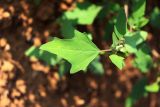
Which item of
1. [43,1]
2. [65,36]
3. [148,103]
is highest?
[43,1]

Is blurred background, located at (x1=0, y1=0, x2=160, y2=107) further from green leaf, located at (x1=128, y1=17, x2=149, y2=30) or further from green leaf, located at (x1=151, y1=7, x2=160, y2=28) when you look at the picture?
green leaf, located at (x1=128, y1=17, x2=149, y2=30)

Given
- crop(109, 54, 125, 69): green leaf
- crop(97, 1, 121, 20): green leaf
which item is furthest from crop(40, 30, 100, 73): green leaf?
crop(97, 1, 121, 20): green leaf

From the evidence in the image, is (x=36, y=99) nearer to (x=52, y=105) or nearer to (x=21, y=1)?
(x=52, y=105)

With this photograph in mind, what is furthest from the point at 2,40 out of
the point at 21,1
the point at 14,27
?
the point at 21,1

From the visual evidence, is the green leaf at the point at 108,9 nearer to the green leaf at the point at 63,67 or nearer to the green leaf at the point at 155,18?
the green leaf at the point at 155,18

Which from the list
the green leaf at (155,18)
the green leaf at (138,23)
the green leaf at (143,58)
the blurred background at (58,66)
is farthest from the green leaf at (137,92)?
the green leaf at (138,23)

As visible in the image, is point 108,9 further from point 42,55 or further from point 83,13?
point 42,55

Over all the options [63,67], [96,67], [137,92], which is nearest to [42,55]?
[63,67]
